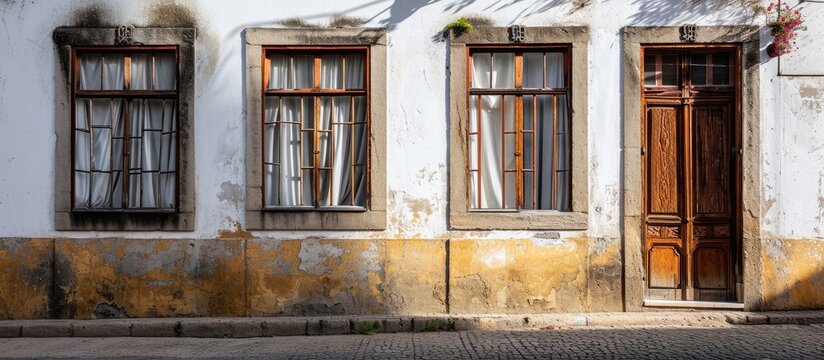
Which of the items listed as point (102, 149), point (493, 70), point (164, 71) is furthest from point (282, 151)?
point (493, 70)

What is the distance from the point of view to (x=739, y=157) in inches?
388

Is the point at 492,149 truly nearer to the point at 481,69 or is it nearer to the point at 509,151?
the point at 509,151

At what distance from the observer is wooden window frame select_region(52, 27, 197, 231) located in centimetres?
987

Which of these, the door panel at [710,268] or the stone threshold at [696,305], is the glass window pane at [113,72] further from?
the door panel at [710,268]

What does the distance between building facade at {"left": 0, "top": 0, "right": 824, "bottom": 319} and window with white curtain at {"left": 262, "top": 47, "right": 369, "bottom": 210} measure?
0.03 m

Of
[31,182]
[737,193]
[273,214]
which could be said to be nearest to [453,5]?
[273,214]

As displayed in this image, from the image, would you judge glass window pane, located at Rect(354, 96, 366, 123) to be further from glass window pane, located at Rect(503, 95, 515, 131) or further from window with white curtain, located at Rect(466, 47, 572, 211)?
glass window pane, located at Rect(503, 95, 515, 131)

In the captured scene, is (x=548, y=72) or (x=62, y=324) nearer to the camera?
(x=62, y=324)

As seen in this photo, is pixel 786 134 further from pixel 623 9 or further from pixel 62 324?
pixel 62 324

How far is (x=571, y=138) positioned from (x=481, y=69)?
51.4 inches

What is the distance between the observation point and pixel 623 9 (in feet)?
32.3

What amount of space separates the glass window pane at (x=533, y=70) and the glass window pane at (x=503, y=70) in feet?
0.49

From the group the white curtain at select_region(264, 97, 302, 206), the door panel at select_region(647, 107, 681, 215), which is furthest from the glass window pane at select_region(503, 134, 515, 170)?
the white curtain at select_region(264, 97, 302, 206)

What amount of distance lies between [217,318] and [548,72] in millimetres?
4681
